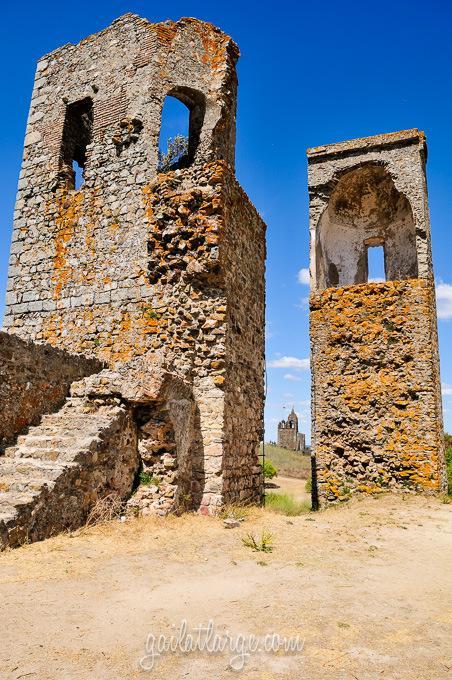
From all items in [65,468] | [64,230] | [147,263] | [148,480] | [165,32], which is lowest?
[148,480]

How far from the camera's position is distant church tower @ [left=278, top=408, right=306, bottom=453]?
40344 mm

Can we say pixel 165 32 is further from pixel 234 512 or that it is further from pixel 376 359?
pixel 234 512

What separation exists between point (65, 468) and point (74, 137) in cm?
725

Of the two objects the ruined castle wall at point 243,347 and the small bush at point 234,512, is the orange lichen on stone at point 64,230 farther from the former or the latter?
the small bush at point 234,512

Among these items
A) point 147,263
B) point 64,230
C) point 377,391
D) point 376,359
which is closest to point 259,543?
point 147,263

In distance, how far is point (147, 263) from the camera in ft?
26.9

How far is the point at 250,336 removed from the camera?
8844 mm

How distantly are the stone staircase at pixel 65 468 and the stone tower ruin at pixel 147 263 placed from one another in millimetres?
46

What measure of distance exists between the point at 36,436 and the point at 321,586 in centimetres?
369

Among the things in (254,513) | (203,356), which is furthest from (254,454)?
(203,356)

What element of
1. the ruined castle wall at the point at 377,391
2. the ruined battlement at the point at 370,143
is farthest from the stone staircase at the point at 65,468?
the ruined battlement at the point at 370,143

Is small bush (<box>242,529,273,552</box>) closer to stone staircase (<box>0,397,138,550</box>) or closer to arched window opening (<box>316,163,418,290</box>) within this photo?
stone staircase (<box>0,397,138,550</box>)

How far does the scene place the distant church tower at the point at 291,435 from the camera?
40344mm

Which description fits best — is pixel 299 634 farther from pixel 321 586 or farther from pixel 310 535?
pixel 310 535
